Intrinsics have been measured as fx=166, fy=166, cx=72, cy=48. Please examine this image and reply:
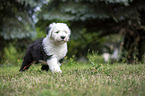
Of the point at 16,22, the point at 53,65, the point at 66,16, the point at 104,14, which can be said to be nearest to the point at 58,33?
the point at 53,65

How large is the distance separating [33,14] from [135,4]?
239 inches

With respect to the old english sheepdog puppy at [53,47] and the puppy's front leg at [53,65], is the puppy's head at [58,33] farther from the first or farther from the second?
the puppy's front leg at [53,65]

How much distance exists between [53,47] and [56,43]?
13 centimetres

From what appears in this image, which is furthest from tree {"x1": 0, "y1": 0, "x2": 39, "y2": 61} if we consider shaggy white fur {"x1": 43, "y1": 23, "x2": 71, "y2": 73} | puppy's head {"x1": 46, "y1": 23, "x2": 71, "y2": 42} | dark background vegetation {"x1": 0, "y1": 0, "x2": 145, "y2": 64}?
puppy's head {"x1": 46, "y1": 23, "x2": 71, "y2": 42}

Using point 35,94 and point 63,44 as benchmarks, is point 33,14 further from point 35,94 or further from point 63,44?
point 35,94

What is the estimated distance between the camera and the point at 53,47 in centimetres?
436

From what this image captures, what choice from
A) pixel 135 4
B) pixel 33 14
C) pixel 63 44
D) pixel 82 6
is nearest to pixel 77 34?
pixel 82 6

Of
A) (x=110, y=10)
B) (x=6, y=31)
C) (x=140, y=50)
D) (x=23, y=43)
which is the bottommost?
(x=140, y=50)

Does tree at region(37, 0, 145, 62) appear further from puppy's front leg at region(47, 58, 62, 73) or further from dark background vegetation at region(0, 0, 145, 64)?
puppy's front leg at region(47, 58, 62, 73)

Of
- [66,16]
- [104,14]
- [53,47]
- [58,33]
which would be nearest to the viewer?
[58,33]

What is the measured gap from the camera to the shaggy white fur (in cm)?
409

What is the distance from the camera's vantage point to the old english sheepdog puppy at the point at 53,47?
4125 mm

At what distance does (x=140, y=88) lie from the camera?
2.68 metres

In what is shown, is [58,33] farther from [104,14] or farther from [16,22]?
[16,22]
